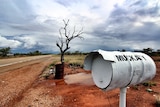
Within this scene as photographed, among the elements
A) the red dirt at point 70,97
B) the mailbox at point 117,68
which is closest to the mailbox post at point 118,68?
the mailbox at point 117,68

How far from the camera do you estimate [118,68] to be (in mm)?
2432

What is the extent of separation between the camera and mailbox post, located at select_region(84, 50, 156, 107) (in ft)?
8.02

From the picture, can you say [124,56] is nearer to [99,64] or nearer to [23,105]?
[99,64]

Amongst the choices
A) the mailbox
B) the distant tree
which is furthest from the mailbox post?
the distant tree

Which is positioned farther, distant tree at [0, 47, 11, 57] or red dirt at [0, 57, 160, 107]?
distant tree at [0, 47, 11, 57]

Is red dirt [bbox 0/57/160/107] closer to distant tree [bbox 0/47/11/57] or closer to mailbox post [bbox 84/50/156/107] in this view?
mailbox post [bbox 84/50/156/107]

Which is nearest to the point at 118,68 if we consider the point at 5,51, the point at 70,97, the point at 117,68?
the point at 117,68

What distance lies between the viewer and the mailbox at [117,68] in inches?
96.2

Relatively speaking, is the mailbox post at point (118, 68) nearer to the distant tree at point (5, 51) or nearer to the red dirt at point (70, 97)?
the red dirt at point (70, 97)

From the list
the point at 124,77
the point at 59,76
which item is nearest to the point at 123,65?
the point at 124,77

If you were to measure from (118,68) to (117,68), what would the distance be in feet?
0.06

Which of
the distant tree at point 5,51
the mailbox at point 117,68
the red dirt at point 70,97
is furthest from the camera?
the distant tree at point 5,51

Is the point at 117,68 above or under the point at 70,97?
above

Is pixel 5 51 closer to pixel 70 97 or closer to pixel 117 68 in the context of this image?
pixel 70 97
